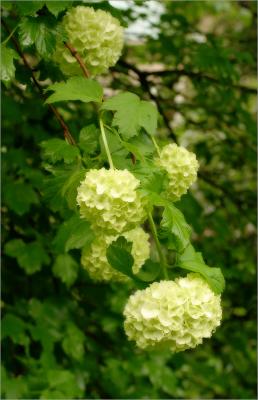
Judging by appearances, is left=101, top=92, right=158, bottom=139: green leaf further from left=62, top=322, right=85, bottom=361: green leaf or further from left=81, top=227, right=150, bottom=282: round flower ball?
left=62, top=322, right=85, bottom=361: green leaf

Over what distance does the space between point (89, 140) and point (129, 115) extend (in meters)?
0.18

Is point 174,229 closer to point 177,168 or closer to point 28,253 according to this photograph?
point 177,168

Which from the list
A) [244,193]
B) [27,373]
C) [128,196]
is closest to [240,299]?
[244,193]

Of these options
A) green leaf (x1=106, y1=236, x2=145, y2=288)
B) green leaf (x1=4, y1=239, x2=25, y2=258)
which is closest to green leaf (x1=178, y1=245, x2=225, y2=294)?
green leaf (x1=106, y1=236, x2=145, y2=288)

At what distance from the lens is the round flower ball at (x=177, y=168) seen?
4.87ft

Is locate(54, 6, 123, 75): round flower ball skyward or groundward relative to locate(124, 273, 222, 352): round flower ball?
skyward

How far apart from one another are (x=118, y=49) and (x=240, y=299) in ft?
9.09

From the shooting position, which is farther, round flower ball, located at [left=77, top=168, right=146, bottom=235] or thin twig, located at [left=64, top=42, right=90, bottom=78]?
thin twig, located at [left=64, top=42, right=90, bottom=78]

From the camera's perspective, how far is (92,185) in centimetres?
127

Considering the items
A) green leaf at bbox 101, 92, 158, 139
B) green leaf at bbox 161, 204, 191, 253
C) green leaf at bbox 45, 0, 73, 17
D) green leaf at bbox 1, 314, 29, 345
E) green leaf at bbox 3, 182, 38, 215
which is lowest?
green leaf at bbox 1, 314, 29, 345

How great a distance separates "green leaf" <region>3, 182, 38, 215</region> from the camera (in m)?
2.46

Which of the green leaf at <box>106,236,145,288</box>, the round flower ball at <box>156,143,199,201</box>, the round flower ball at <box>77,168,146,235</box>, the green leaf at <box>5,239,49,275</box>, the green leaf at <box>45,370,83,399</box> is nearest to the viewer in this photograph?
the round flower ball at <box>77,168,146,235</box>

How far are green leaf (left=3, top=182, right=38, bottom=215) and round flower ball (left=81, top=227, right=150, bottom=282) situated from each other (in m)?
0.87

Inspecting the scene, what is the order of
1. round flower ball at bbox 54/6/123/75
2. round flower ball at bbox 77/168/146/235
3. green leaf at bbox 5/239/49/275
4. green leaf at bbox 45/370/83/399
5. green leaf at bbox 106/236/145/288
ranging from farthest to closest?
green leaf at bbox 5/239/49/275, green leaf at bbox 45/370/83/399, round flower ball at bbox 54/6/123/75, green leaf at bbox 106/236/145/288, round flower ball at bbox 77/168/146/235
